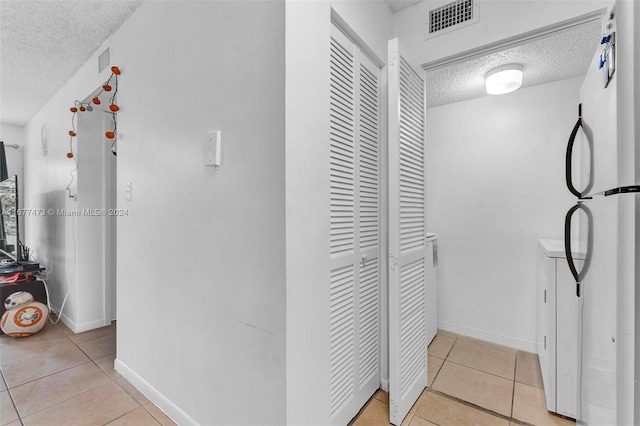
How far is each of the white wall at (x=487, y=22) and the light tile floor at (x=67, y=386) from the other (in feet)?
8.83

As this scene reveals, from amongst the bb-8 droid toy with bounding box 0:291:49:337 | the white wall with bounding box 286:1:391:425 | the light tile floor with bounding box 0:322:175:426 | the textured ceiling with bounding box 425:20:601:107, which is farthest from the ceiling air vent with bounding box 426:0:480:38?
the bb-8 droid toy with bounding box 0:291:49:337

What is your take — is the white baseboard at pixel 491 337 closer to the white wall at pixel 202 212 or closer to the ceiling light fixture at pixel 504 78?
the ceiling light fixture at pixel 504 78

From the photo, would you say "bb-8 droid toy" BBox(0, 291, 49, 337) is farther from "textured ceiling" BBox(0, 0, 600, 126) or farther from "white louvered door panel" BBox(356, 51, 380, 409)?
"white louvered door panel" BBox(356, 51, 380, 409)

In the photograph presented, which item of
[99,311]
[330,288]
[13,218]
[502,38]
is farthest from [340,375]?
[13,218]

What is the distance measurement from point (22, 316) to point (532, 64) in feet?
15.9

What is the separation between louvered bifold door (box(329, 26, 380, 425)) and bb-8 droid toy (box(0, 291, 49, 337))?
311 centimetres

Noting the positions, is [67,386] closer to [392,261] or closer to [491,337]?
[392,261]

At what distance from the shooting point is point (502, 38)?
5.41 ft

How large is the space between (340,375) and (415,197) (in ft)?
3.59

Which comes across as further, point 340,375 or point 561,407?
point 561,407

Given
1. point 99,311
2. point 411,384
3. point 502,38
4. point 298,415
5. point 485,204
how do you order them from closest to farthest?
point 298,415 → point 502,38 → point 411,384 → point 485,204 → point 99,311

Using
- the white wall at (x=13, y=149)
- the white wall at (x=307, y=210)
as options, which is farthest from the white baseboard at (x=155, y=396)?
the white wall at (x=13, y=149)

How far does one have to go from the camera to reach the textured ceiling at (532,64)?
6.41ft

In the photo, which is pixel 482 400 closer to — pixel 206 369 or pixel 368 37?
pixel 206 369
